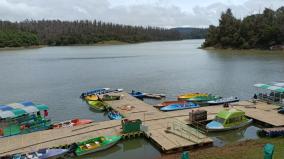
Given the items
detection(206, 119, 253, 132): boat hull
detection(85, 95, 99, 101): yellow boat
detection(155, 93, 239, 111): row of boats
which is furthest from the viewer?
detection(85, 95, 99, 101): yellow boat

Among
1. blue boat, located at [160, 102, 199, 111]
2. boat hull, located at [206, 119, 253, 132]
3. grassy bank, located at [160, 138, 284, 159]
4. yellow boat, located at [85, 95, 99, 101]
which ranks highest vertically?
grassy bank, located at [160, 138, 284, 159]

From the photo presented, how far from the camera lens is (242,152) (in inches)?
883

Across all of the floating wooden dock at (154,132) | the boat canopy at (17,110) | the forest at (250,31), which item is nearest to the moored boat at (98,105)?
the floating wooden dock at (154,132)

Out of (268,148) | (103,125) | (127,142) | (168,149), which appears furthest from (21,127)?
(268,148)

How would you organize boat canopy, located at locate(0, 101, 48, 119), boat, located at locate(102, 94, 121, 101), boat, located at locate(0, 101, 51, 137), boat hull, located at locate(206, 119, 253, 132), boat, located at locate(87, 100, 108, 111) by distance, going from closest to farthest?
boat canopy, located at locate(0, 101, 48, 119) → boat, located at locate(0, 101, 51, 137) → boat hull, located at locate(206, 119, 253, 132) → boat, located at locate(87, 100, 108, 111) → boat, located at locate(102, 94, 121, 101)

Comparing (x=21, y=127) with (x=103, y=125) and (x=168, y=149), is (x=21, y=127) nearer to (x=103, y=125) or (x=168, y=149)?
(x=103, y=125)

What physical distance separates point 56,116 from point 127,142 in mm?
15021

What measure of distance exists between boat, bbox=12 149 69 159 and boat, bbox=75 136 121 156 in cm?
110

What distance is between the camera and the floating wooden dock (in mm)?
26609

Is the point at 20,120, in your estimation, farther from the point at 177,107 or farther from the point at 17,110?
the point at 177,107

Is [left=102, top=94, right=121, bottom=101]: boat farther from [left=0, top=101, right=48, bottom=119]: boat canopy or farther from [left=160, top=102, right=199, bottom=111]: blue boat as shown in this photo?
[left=0, top=101, right=48, bottom=119]: boat canopy

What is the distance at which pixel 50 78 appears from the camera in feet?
242

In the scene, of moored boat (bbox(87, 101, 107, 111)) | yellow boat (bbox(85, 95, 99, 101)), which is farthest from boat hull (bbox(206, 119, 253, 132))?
yellow boat (bbox(85, 95, 99, 101))

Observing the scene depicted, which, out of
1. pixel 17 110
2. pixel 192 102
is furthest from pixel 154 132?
pixel 192 102
